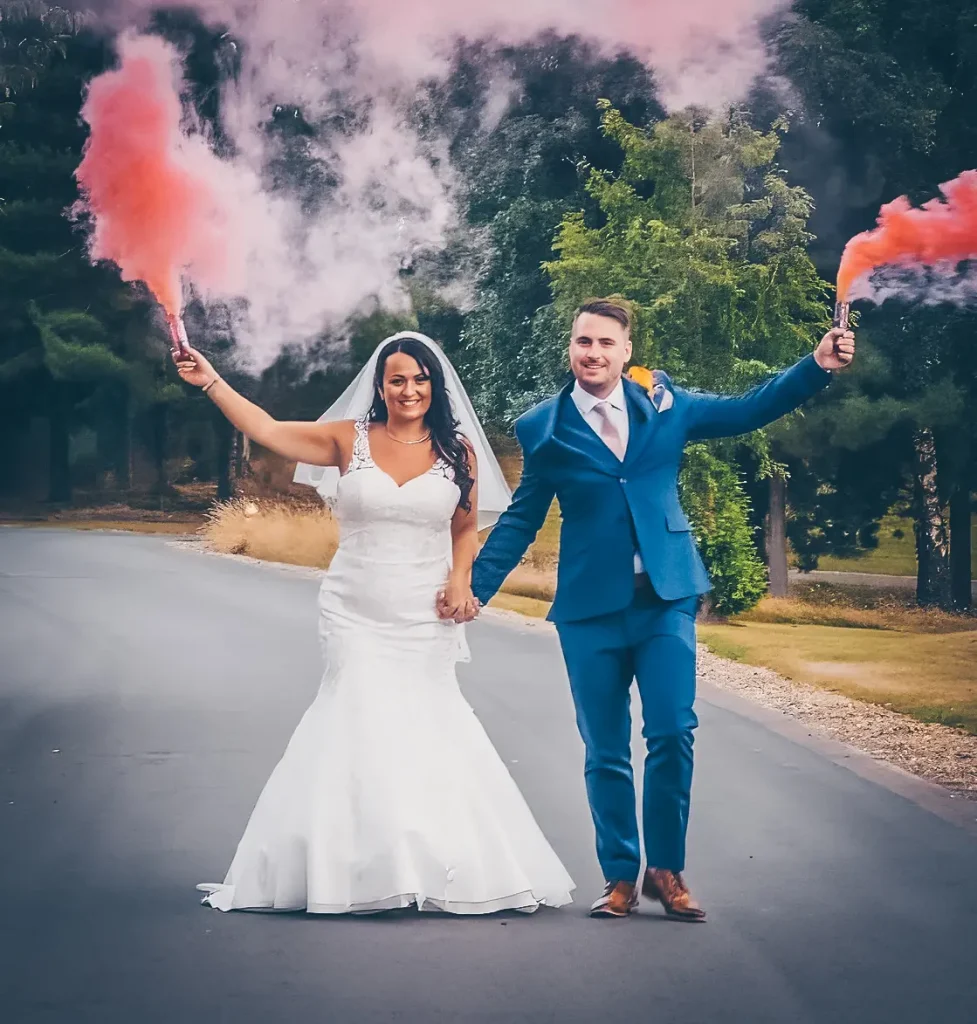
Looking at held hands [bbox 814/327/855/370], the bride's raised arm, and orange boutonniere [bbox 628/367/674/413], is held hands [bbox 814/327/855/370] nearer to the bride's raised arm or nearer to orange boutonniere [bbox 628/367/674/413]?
orange boutonniere [bbox 628/367/674/413]

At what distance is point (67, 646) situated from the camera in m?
9.73

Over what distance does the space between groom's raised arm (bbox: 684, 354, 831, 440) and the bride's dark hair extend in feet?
2.08

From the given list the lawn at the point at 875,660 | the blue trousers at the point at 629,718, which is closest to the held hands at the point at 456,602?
the blue trousers at the point at 629,718

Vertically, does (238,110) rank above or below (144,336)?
above

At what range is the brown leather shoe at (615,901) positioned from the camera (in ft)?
14.0

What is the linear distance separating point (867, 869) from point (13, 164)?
666 cm

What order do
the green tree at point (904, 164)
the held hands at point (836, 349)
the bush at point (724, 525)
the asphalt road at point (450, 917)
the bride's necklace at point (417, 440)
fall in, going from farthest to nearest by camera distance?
1. the bush at point (724, 525)
2. the green tree at point (904, 164)
3. the bride's necklace at point (417, 440)
4. the held hands at point (836, 349)
5. the asphalt road at point (450, 917)

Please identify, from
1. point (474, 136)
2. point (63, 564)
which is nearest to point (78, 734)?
point (63, 564)

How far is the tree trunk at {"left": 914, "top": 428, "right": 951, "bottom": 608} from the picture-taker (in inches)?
408

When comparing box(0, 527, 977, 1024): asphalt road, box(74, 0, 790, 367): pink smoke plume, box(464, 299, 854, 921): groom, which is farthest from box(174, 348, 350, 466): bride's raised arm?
box(74, 0, 790, 367): pink smoke plume

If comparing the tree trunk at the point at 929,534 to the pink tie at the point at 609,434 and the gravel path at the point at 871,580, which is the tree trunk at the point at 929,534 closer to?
the gravel path at the point at 871,580

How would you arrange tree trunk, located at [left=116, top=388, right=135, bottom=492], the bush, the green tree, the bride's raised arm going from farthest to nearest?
the bush
tree trunk, located at [left=116, top=388, right=135, bottom=492]
the green tree
the bride's raised arm

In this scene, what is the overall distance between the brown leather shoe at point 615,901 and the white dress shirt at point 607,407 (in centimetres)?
111

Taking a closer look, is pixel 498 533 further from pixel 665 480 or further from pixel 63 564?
pixel 63 564
